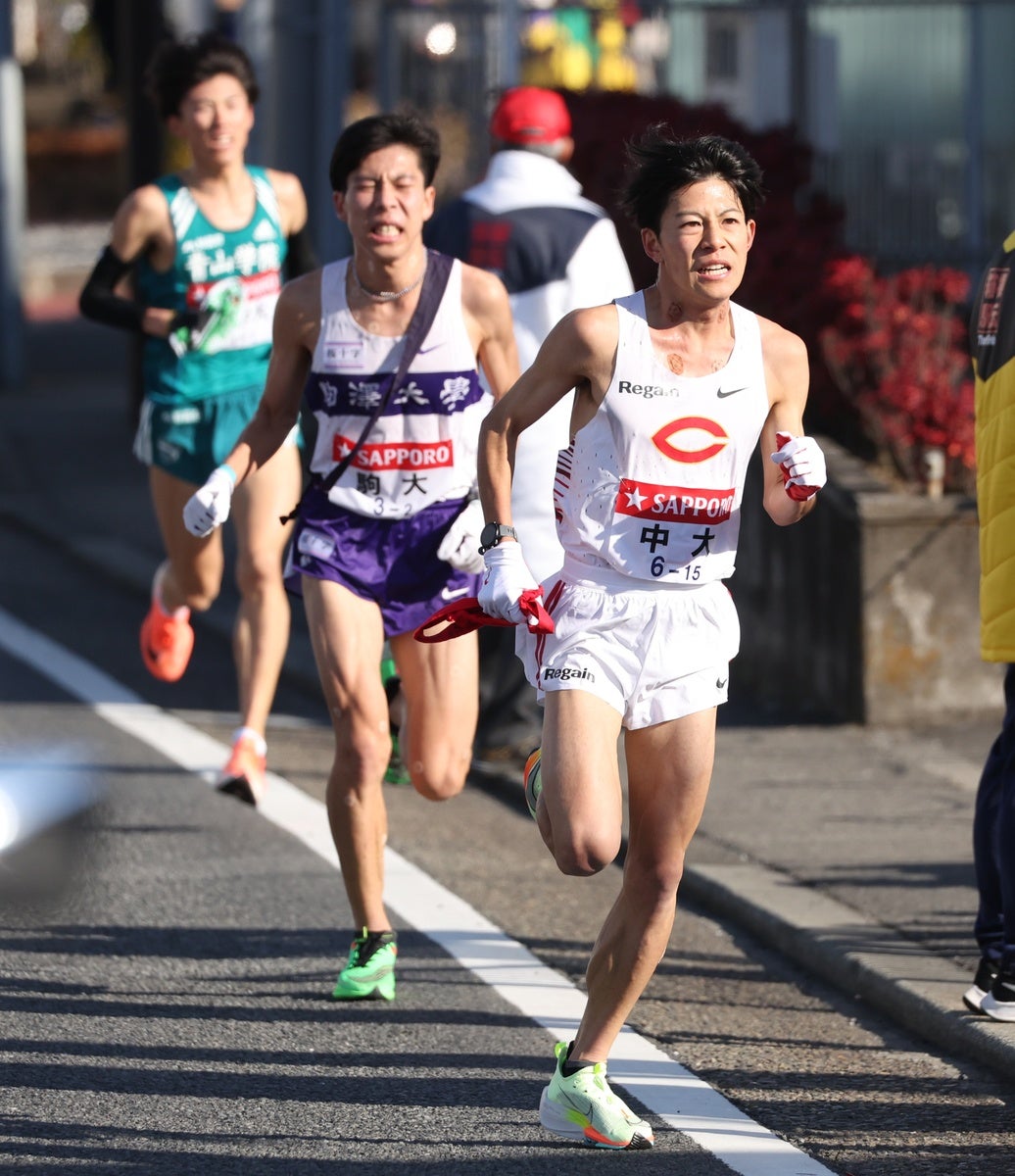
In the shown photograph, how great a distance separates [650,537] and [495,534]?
32 cm

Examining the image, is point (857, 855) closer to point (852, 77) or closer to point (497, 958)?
point (497, 958)

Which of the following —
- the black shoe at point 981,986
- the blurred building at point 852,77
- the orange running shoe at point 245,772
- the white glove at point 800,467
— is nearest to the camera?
the white glove at point 800,467

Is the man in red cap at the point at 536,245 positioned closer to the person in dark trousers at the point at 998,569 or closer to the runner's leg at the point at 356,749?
the runner's leg at the point at 356,749

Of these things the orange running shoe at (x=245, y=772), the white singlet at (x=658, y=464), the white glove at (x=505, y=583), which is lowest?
the orange running shoe at (x=245, y=772)

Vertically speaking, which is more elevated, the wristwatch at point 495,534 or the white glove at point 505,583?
the wristwatch at point 495,534

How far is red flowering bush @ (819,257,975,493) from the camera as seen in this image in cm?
959

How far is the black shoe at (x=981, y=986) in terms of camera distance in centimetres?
567

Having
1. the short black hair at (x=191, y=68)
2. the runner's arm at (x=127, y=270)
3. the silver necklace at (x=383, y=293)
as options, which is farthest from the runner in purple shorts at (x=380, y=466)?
the short black hair at (x=191, y=68)

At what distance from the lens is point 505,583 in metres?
4.83

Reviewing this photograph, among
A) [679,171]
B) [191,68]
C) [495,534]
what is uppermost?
[191,68]

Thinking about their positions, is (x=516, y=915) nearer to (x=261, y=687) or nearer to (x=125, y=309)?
(x=261, y=687)

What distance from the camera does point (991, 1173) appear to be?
188 inches

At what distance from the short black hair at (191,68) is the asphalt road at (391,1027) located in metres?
2.34

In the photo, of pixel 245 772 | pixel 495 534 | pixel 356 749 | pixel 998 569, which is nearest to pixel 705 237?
pixel 495 534
